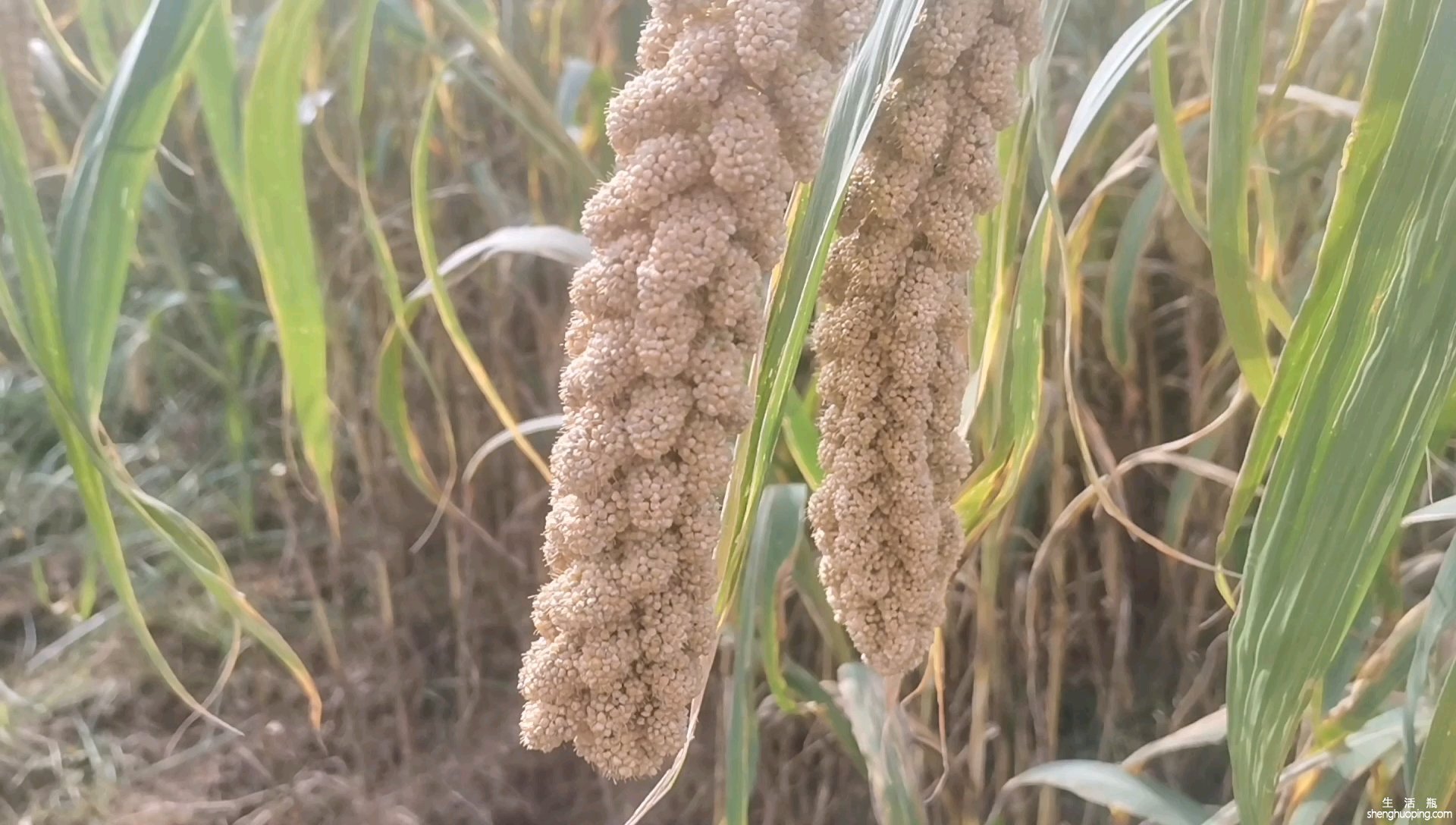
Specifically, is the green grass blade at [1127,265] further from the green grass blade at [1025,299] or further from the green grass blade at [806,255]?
the green grass blade at [806,255]

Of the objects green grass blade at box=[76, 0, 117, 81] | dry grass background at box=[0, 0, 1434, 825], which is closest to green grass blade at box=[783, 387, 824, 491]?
dry grass background at box=[0, 0, 1434, 825]

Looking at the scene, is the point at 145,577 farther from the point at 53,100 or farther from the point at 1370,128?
the point at 1370,128

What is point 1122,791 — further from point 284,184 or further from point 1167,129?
point 284,184

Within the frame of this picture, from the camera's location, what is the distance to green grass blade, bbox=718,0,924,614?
0.27m

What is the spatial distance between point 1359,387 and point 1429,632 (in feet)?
0.76

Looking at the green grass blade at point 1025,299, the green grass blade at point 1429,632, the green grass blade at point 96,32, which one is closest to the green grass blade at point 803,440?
the green grass blade at point 1025,299

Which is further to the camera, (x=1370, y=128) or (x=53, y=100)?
(x=53, y=100)

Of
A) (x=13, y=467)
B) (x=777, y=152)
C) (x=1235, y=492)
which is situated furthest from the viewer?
(x=13, y=467)

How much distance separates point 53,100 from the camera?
A: 972 millimetres

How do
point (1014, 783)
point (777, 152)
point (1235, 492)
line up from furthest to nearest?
point (1014, 783)
point (1235, 492)
point (777, 152)

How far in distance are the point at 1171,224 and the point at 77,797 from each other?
122cm

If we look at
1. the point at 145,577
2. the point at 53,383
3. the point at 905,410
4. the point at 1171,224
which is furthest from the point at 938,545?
the point at 145,577

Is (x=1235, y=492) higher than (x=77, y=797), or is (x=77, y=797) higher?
(x=1235, y=492)

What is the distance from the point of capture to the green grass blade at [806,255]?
0.88ft
